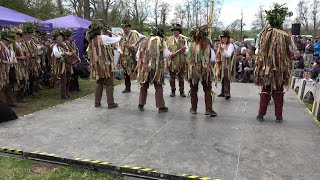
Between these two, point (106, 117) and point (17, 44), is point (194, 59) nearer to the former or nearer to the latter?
point (106, 117)

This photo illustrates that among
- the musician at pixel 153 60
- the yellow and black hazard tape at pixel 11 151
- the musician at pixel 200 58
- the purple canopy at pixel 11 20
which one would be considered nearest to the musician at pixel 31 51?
the purple canopy at pixel 11 20

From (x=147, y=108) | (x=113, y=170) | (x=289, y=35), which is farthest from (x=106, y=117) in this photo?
(x=289, y=35)

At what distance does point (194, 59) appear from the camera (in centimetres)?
624

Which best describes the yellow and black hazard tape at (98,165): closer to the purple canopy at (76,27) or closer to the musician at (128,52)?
the musician at (128,52)

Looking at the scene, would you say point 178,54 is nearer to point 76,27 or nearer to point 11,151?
point 11,151

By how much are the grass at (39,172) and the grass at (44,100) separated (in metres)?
2.79

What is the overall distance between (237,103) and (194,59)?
2.11 metres

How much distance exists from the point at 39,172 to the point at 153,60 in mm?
3257

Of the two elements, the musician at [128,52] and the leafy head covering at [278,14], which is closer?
the leafy head covering at [278,14]

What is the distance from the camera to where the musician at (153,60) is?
6.54 metres

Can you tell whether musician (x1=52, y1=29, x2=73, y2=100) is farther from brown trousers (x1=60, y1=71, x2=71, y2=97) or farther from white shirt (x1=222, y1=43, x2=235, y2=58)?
white shirt (x1=222, y1=43, x2=235, y2=58)

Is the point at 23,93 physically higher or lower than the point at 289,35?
lower

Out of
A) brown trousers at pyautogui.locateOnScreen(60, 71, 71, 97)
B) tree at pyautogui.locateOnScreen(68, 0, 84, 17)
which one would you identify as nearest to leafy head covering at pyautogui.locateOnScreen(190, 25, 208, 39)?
brown trousers at pyautogui.locateOnScreen(60, 71, 71, 97)

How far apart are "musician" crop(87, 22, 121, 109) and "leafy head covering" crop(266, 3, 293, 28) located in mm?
3002
